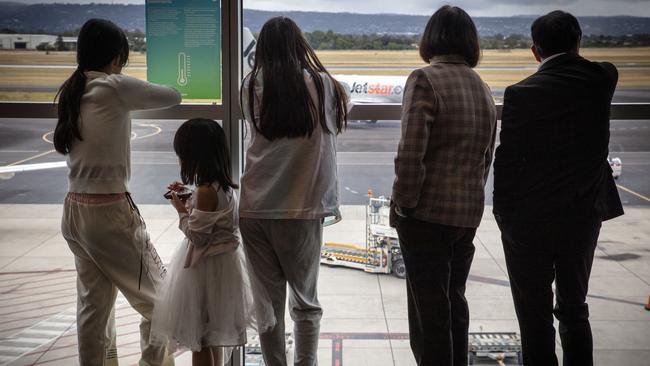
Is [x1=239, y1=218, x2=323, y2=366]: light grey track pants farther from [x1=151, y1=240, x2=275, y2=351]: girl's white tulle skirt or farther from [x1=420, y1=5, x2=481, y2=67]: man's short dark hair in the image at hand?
[x1=420, y1=5, x2=481, y2=67]: man's short dark hair

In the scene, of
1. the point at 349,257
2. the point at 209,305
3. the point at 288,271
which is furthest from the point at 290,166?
the point at 349,257

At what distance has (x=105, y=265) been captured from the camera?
226 cm

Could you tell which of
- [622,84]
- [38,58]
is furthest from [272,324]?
[622,84]

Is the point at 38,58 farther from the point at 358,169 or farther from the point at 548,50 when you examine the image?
the point at 358,169

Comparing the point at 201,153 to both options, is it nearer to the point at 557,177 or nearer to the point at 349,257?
the point at 557,177

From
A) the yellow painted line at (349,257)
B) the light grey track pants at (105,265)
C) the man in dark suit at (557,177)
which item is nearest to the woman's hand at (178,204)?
the light grey track pants at (105,265)

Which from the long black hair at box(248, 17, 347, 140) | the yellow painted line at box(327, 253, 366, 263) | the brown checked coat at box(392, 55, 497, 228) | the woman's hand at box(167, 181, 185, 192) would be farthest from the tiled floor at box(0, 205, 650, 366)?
the long black hair at box(248, 17, 347, 140)

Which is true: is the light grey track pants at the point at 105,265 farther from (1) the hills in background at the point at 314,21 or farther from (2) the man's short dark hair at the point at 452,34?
(2) the man's short dark hair at the point at 452,34

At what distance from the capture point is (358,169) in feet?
16.6

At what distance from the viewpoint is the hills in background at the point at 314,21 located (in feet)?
8.68

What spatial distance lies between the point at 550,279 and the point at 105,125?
5.71 feet

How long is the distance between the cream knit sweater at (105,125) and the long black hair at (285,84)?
1.41 feet

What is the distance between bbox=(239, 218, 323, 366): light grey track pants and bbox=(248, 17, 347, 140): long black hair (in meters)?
0.34

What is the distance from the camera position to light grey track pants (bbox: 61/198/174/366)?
223cm
